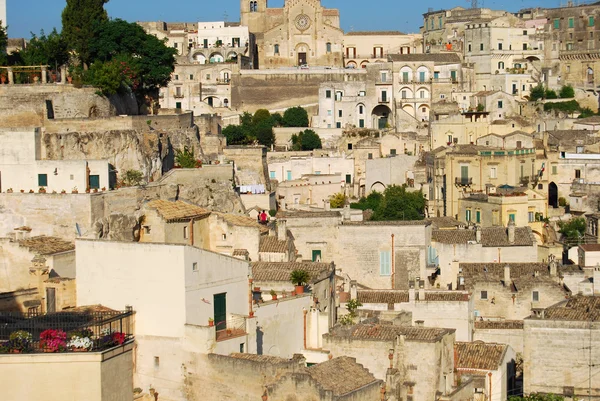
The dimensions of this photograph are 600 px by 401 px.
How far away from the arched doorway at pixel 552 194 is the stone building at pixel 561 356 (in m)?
27.2

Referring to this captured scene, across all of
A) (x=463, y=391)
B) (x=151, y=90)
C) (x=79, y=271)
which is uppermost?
(x=151, y=90)

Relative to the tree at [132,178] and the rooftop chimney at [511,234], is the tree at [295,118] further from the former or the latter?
the tree at [132,178]

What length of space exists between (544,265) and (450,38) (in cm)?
4901

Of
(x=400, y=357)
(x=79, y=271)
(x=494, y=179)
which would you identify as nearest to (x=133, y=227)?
(x=79, y=271)

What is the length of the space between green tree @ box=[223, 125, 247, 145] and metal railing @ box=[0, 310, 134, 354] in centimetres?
3906

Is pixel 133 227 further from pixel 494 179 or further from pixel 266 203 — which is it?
pixel 494 179

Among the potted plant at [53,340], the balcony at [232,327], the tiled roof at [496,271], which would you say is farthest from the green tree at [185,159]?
the potted plant at [53,340]

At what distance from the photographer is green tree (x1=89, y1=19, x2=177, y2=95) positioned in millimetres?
50062

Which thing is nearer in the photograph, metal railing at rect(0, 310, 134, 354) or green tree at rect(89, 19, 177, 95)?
metal railing at rect(0, 310, 134, 354)

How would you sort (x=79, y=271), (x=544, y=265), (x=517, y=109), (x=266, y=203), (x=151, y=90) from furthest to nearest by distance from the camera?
1. (x=517, y=109)
2. (x=151, y=90)
3. (x=266, y=203)
4. (x=544, y=265)
5. (x=79, y=271)

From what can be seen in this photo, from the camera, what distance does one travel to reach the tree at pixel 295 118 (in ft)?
232

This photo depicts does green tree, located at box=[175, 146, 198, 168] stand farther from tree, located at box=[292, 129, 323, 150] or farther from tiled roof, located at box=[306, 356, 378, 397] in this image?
tree, located at box=[292, 129, 323, 150]

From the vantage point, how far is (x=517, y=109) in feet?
232

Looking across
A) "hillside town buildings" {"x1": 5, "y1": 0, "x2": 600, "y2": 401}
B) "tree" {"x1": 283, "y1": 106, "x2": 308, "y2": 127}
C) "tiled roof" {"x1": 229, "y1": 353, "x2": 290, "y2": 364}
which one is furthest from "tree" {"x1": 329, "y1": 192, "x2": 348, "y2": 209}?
"tiled roof" {"x1": 229, "y1": 353, "x2": 290, "y2": 364}
